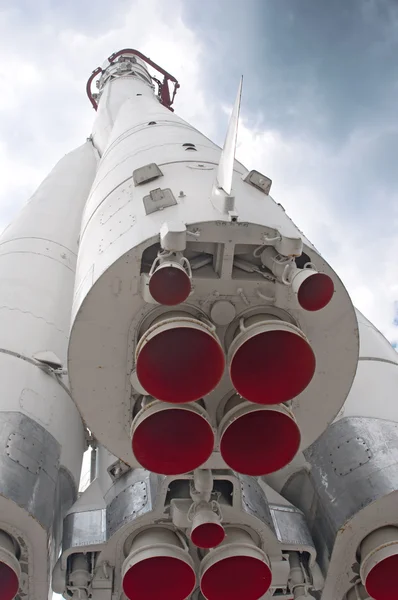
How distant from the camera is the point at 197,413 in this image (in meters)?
2.99

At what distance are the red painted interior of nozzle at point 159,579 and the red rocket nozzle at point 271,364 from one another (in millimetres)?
1489

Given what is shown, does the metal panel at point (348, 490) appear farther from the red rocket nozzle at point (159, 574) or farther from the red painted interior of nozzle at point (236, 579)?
the red rocket nozzle at point (159, 574)

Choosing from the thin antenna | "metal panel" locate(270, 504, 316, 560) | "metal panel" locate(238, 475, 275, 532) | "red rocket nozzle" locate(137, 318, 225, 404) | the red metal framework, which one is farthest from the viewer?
the red metal framework

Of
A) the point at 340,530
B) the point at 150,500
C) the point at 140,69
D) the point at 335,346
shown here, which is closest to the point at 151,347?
the point at 335,346

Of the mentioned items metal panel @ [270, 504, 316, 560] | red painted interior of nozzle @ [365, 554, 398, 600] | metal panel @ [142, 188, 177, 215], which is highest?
metal panel @ [142, 188, 177, 215]

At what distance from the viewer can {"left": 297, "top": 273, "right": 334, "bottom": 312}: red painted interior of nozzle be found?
301 cm

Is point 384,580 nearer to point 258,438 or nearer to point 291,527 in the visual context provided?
point 291,527

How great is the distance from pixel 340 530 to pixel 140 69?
15821 mm

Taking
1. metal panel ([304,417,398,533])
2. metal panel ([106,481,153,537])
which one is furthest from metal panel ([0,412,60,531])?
metal panel ([304,417,398,533])

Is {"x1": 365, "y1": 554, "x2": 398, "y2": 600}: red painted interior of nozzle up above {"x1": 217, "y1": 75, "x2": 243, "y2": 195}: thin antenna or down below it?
below

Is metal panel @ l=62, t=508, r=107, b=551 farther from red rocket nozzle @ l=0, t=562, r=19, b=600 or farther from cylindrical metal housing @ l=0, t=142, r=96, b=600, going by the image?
red rocket nozzle @ l=0, t=562, r=19, b=600

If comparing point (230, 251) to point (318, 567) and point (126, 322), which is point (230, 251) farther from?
point (318, 567)

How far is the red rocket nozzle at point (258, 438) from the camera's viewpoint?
10.1ft

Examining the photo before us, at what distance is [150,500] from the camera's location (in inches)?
157
